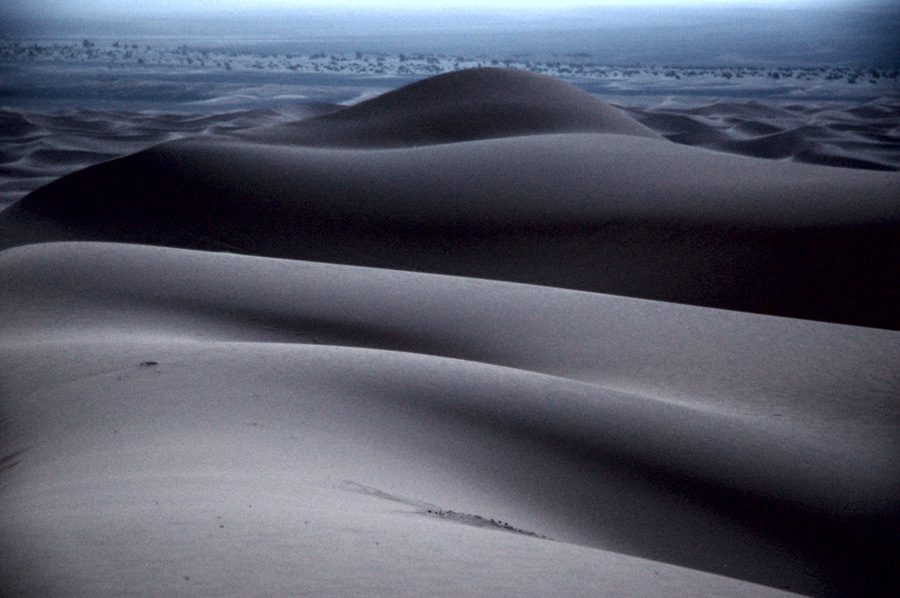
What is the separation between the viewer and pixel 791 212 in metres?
7.15

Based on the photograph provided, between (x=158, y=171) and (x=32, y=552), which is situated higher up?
(x=32, y=552)

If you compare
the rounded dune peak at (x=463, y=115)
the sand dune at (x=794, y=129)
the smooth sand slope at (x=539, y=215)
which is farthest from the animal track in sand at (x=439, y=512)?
the sand dune at (x=794, y=129)

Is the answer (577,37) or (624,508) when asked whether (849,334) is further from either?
(577,37)

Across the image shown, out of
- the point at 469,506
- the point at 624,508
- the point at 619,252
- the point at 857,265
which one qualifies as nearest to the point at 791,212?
the point at 857,265

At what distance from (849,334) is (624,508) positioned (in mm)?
2552

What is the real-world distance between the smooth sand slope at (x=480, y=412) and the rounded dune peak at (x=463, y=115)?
4.11 m

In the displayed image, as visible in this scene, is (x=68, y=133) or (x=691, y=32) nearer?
(x=68, y=133)

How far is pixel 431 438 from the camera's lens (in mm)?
2877

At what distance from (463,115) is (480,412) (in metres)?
9.44

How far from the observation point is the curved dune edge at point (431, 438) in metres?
1.72

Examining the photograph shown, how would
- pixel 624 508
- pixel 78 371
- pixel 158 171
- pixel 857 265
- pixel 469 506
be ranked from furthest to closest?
pixel 158 171 → pixel 857 265 → pixel 78 371 → pixel 624 508 → pixel 469 506

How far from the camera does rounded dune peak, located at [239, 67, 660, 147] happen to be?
38.4 feet

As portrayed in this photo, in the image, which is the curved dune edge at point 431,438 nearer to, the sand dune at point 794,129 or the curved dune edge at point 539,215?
A: the curved dune edge at point 539,215

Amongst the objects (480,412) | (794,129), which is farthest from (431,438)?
(794,129)
